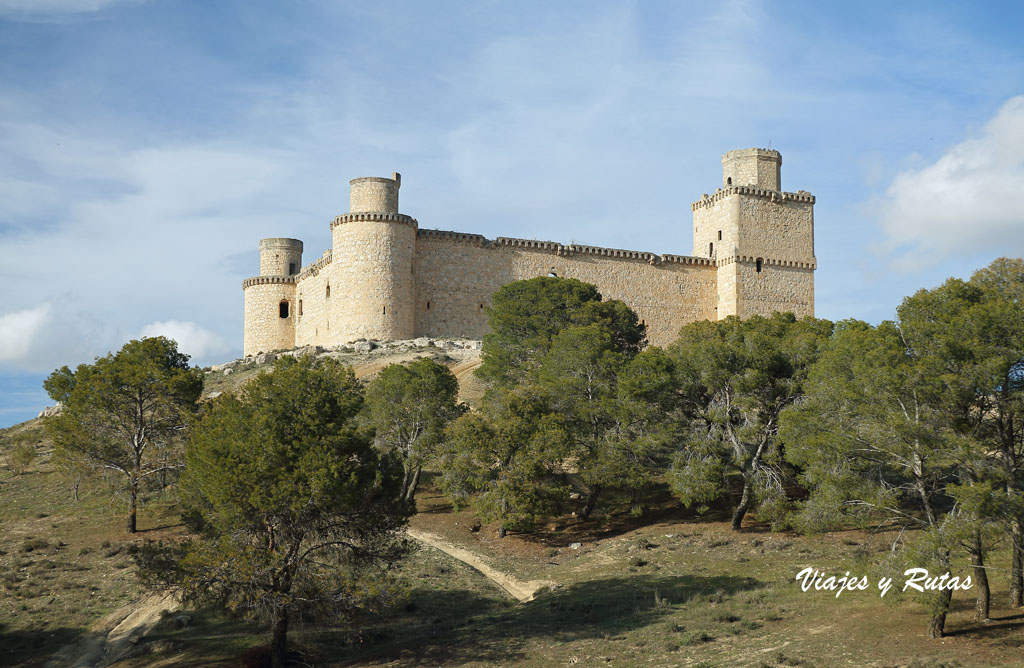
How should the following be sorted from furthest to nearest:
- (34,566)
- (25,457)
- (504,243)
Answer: (504,243)
(25,457)
(34,566)

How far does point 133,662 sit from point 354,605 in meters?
5.69

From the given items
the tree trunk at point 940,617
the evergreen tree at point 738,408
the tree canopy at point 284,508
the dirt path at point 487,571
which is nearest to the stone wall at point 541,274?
the evergreen tree at point 738,408

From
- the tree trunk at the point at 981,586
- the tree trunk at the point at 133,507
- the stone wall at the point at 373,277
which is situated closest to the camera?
the tree trunk at the point at 981,586

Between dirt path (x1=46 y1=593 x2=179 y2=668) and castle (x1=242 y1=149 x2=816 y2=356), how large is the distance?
32.2 m

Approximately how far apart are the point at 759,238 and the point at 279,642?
5101 cm

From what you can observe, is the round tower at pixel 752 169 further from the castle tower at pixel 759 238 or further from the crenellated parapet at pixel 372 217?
the crenellated parapet at pixel 372 217

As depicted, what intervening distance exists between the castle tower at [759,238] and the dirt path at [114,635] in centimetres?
4646

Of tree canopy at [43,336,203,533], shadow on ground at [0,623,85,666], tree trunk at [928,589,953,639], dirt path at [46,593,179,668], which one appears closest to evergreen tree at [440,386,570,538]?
tree canopy at [43,336,203,533]

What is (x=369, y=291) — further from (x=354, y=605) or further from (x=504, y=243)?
(x=354, y=605)

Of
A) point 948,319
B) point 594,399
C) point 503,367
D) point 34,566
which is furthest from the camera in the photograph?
point 503,367

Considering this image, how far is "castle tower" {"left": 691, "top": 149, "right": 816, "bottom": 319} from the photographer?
222 feet

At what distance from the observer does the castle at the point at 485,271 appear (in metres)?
61.0

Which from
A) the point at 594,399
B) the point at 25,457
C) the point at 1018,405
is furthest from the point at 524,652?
the point at 25,457

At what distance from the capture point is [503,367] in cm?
4825
